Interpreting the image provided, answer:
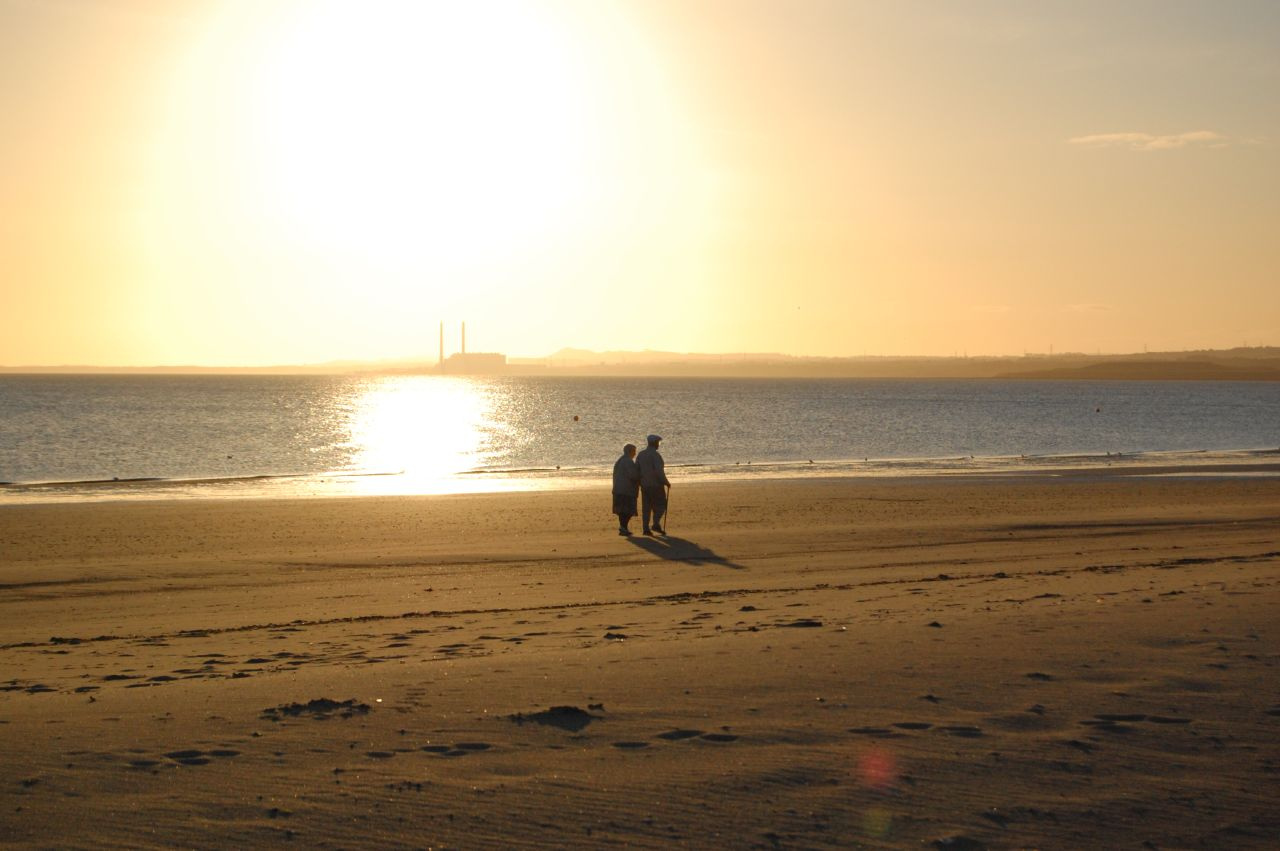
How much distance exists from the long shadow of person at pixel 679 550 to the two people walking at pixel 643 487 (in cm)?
41

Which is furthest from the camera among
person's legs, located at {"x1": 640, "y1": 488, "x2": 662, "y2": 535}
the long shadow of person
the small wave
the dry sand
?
the small wave

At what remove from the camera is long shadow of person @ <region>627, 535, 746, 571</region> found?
17.5m

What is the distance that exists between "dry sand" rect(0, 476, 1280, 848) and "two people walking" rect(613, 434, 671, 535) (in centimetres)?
391

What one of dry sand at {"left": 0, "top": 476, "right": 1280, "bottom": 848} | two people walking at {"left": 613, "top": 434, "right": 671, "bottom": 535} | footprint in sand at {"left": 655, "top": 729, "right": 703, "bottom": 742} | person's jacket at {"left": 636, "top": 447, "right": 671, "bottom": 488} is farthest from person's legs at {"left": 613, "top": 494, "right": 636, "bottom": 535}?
footprint in sand at {"left": 655, "top": 729, "right": 703, "bottom": 742}

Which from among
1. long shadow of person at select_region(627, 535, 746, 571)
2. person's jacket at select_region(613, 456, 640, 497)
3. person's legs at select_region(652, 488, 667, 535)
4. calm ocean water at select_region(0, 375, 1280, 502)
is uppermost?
person's jacket at select_region(613, 456, 640, 497)

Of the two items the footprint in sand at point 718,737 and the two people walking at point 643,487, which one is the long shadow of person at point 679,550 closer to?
the two people walking at point 643,487

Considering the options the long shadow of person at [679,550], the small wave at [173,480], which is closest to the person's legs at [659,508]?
the long shadow of person at [679,550]

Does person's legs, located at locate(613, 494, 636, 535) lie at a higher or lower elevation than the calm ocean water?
higher

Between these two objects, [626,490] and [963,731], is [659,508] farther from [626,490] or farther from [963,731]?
[963,731]

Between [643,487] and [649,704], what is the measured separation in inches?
517

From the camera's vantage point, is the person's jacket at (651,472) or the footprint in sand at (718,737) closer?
the footprint in sand at (718,737)

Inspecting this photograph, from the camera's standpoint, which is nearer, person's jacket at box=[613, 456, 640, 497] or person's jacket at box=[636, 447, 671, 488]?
person's jacket at box=[636, 447, 671, 488]

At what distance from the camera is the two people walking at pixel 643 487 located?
68.6 feet

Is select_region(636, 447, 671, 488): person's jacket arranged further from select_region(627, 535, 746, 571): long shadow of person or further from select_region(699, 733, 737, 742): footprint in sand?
select_region(699, 733, 737, 742): footprint in sand
